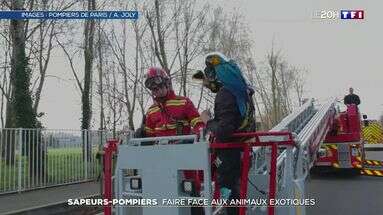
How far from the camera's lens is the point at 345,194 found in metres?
12.4

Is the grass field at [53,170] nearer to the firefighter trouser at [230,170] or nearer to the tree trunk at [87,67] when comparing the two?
the tree trunk at [87,67]

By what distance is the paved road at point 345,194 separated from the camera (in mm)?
10266

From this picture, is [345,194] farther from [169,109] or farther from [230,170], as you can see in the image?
[230,170]

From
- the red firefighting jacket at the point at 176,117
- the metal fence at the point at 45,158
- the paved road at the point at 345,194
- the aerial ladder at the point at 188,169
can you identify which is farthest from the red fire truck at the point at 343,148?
the red firefighting jacket at the point at 176,117

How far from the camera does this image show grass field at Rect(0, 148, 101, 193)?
45.5 feet

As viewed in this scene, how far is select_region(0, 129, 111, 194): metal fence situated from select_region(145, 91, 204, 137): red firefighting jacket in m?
7.36

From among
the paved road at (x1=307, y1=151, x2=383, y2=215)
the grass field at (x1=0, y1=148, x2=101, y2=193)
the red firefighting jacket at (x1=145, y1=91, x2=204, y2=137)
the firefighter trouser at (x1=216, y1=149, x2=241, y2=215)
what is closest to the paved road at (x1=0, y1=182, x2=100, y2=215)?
the grass field at (x1=0, y1=148, x2=101, y2=193)

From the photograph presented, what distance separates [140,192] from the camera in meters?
5.25

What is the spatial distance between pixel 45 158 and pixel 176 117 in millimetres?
10606

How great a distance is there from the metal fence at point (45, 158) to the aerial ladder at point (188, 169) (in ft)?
25.2

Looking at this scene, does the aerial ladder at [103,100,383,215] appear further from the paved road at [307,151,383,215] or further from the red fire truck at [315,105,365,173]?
the red fire truck at [315,105,365,173]

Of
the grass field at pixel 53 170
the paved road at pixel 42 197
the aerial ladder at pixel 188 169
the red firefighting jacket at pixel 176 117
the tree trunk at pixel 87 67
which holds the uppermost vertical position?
the tree trunk at pixel 87 67

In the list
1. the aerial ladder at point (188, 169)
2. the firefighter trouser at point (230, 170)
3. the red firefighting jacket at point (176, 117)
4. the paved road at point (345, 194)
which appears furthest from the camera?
the paved road at point (345, 194)

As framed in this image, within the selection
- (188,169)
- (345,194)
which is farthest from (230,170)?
(345,194)
